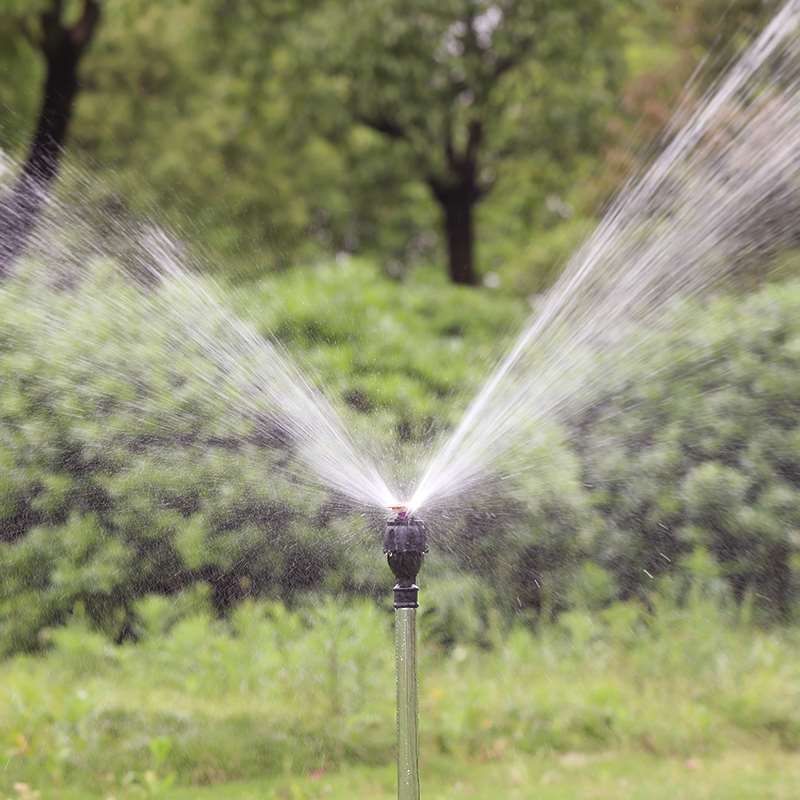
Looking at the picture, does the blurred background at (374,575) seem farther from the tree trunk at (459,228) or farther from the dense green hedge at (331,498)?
the tree trunk at (459,228)

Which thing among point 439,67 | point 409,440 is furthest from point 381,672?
point 439,67

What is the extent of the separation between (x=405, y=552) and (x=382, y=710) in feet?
7.63

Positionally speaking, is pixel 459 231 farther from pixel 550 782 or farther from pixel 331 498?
pixel 550 782

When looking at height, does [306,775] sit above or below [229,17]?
below

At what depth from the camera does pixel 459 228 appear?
15438mm

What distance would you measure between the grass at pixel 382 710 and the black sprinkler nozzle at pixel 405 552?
1.70 m

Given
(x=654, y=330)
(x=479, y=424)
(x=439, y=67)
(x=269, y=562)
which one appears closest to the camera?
(x=479, y=424)

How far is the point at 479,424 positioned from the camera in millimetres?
4172

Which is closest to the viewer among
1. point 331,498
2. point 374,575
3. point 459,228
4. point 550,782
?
point 550,782

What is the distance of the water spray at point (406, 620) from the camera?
99.2 inches

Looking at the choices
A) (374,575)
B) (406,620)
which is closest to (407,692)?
(406,620)

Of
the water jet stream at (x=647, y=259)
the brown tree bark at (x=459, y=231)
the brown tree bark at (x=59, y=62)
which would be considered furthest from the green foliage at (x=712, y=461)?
the brown tree bark at (x=459, y=231)

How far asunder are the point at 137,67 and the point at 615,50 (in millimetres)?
6588

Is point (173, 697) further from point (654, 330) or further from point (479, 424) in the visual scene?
point (654, 330)
